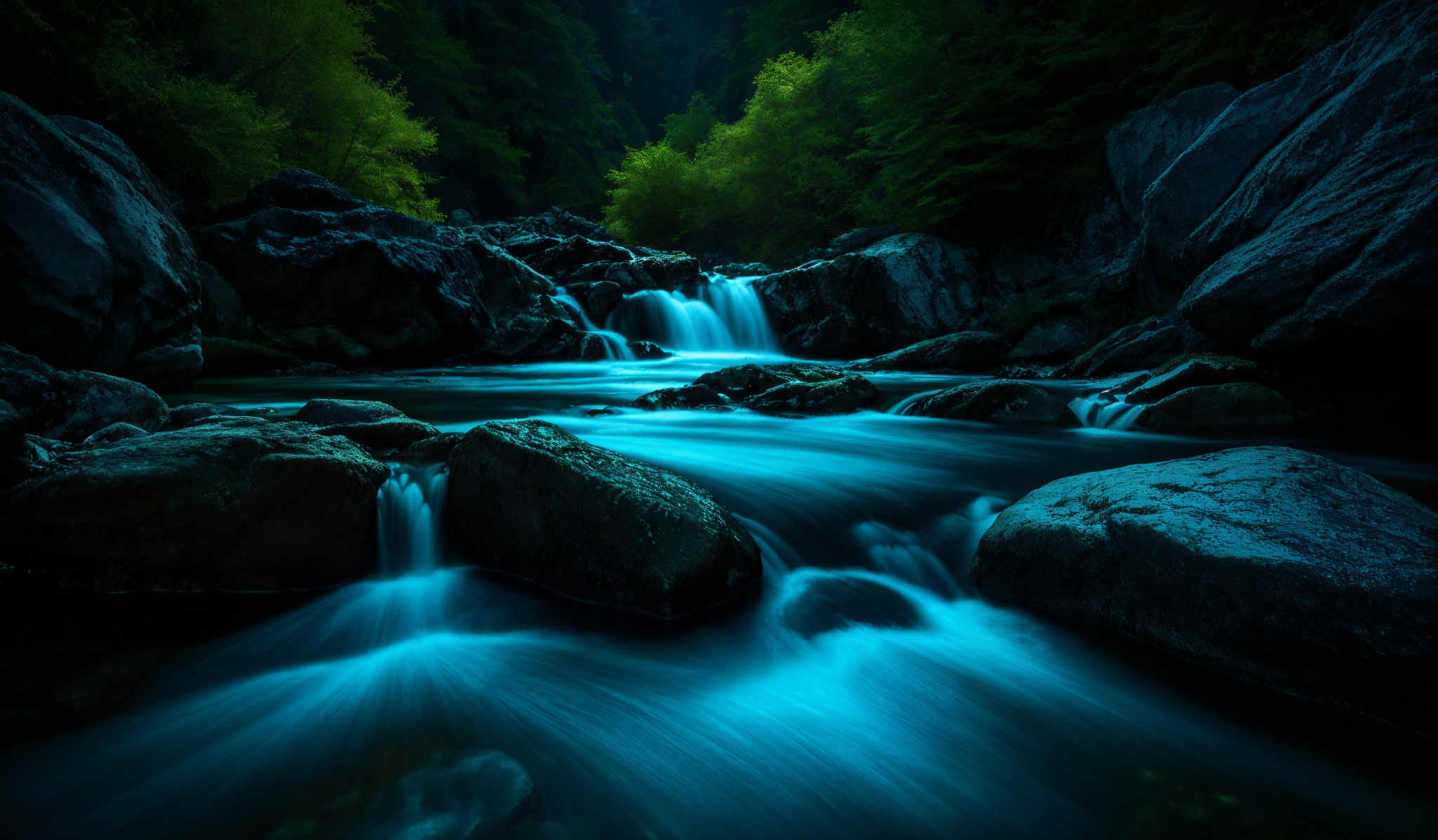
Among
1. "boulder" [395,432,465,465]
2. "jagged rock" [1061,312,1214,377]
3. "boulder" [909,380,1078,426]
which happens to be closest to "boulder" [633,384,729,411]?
"boulder" [909,380,1078,426]

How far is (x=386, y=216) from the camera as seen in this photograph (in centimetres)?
1188

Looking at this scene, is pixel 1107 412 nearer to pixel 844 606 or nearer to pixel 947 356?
pixel 844 606

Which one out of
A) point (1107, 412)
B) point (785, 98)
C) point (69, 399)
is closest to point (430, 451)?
point (69, 399)

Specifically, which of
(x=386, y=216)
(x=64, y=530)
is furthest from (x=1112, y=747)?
(x=386, y=216)

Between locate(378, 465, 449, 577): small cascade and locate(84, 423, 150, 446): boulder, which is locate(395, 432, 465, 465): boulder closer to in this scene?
locate(378, 465, 449, 577): small cascade

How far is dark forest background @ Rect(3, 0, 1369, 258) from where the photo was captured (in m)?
9.28

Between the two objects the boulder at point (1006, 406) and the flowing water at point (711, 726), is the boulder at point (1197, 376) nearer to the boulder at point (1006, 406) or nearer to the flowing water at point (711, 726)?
the boulder at point (1006, 406)

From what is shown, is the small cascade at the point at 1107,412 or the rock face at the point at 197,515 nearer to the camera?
the rock face at the point at 197,515

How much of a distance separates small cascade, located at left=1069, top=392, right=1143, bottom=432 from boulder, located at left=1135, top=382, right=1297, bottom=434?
122 mm

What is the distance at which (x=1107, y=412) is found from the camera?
20.1ft

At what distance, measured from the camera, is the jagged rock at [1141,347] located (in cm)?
793

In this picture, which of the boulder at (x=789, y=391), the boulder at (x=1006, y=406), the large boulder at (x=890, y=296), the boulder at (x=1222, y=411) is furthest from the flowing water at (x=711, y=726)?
the large boulder at (x=890, y=296)

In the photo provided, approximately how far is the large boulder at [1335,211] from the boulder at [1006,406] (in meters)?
1.46

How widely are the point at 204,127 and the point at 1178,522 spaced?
13.6 meters
